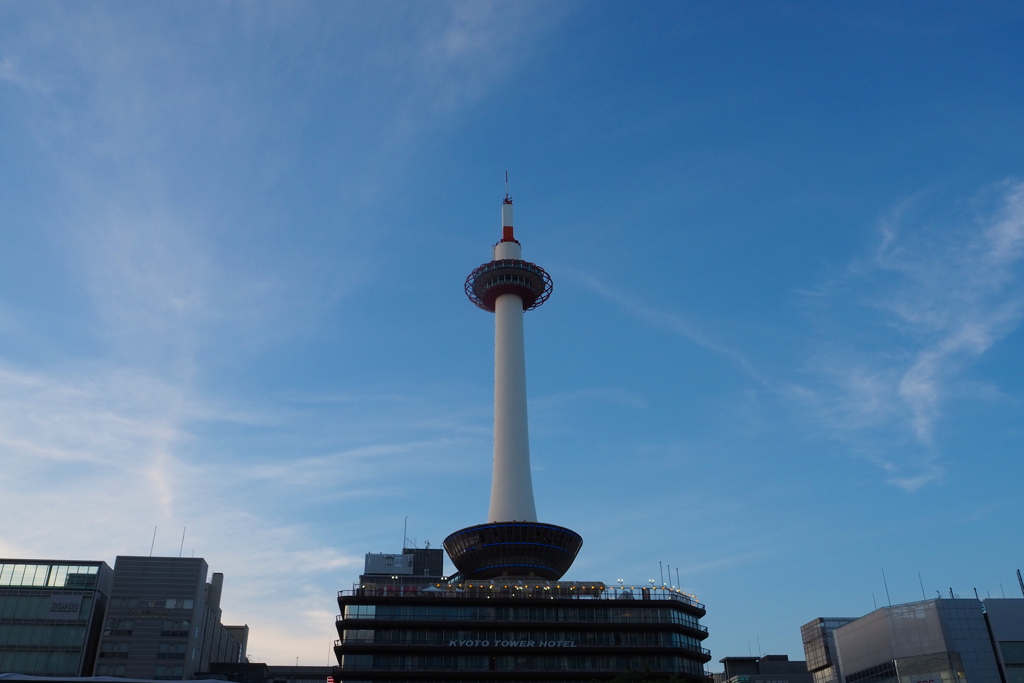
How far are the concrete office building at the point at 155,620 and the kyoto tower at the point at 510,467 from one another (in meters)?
41.0

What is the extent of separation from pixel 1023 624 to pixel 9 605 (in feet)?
469

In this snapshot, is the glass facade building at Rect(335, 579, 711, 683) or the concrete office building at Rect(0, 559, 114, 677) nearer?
the glass facade building at Rect(335, 579, 711, 683)

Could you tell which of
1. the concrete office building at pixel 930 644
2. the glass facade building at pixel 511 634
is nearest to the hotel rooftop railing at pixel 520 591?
the glass facade building at pixel 511 634

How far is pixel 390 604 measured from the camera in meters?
123

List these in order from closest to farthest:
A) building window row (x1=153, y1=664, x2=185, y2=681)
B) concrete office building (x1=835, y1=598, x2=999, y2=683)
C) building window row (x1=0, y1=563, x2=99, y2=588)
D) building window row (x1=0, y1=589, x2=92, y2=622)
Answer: concrete office building (x1=835, y1=598, x2=999, y2=683) → building window row (x1=0, y1=589, x2=92, y2=622) → building window row (x1=0, y1=563, x2=99, y2=588) → building window row (x1=153, y1=664, x2=185, y2=681)

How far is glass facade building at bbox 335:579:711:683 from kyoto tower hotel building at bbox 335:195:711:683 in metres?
0.14

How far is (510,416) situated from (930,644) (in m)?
69.7

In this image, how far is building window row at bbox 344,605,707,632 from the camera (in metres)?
123

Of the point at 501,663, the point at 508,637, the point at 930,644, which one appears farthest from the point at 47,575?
the point at 930,644

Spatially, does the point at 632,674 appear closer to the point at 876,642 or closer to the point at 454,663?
the point at 454,663

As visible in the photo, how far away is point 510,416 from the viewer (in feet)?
492

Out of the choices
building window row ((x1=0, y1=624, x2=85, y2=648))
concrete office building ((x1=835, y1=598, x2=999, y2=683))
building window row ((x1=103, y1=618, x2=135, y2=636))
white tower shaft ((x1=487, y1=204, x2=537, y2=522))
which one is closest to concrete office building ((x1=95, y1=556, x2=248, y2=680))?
building window row ((x1=103, y1=618, x2=135, y2=636))

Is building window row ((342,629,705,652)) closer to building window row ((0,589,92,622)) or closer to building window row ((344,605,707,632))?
building window row ((344,605,707,632))

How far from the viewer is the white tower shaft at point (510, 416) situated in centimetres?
14100
